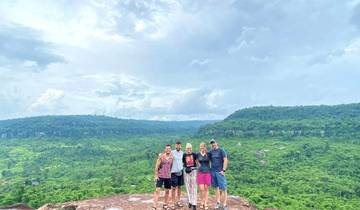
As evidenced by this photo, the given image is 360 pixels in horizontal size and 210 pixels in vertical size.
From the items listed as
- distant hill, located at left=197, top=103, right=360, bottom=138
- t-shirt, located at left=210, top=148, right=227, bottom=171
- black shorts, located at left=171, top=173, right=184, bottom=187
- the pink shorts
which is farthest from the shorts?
distant hill, located at left=197, top=103, right=360, bottom=138

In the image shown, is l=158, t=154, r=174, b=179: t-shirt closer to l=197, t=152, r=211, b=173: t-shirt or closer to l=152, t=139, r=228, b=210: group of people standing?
l=152, t=139, r=228, b=210: group of people standing

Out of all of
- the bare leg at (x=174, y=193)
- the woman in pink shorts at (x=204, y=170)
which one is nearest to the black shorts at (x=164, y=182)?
the bare leg at (x=174, y=193)

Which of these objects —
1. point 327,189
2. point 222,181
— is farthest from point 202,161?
point 327,189

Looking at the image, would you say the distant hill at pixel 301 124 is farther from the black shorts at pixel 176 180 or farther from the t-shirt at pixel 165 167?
the t-shirt at pixel 165 167

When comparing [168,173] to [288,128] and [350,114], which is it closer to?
[288,128]

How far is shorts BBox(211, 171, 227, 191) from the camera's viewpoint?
55.4 ft

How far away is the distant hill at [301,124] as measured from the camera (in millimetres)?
147500

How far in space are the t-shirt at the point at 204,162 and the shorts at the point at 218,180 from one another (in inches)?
19.0

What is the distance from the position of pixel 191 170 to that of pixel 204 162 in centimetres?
65

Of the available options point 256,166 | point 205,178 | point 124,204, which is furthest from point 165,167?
point 256,166

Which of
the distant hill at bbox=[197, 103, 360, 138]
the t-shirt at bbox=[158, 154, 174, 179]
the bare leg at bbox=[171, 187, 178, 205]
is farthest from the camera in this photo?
the distant hill at bbox=[197, 103, 360, 138]

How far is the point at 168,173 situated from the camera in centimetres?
1641

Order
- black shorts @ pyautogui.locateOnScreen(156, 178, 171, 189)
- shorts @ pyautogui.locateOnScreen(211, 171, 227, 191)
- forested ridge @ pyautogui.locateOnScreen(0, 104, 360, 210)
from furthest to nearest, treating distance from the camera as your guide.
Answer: forested ridge @ pyautogui.locateOnScreen(0, 104, 360, 210) < shorts @ pyautogui.locateOnScreen(211, 171, 227, 191) < black shorts @ pyautogui.locateOnScreen(156, 178, 171, 189)

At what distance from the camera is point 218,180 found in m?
16.9
